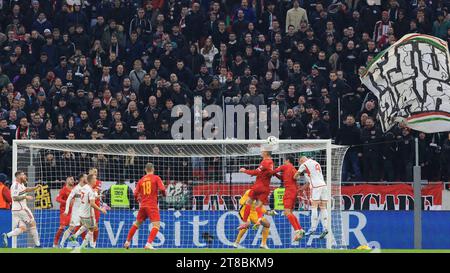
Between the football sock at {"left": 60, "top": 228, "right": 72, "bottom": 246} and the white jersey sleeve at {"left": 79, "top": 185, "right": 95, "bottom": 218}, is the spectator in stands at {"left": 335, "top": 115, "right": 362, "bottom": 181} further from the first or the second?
the football sock at {"left": 60, "top": 228, "right": 72, "bottom": 246}

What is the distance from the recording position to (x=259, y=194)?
23.4 meters

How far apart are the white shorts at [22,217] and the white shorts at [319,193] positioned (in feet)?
18.2

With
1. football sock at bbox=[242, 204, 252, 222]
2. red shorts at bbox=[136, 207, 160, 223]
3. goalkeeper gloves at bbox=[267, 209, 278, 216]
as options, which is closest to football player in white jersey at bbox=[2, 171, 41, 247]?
red shorts at bbox=[136, 207, 160, 223]

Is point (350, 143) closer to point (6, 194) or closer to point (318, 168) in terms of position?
point (318, 168)

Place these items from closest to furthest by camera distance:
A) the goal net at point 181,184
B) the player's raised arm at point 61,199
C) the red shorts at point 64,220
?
1. the player's raised arm at point 61,199
2. the red shorts at point 64,220
3. the goal net at point 181,184

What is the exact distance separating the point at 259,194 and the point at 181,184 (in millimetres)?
2892

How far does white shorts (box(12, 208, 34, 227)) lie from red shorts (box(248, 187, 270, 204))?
4.38m

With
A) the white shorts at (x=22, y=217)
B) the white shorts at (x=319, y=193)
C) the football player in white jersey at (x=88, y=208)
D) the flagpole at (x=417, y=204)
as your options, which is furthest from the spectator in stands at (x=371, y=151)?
the white shorts at (x=22, y=217)

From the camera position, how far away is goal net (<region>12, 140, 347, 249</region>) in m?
25.5

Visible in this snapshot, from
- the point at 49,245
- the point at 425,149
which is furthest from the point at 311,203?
the point at 49,245

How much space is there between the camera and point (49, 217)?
25.7 metres

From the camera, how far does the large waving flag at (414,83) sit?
887 inches

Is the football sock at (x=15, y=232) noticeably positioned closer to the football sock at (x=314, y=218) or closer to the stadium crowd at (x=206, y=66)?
the stadium crowd at (x=206, y=66)
